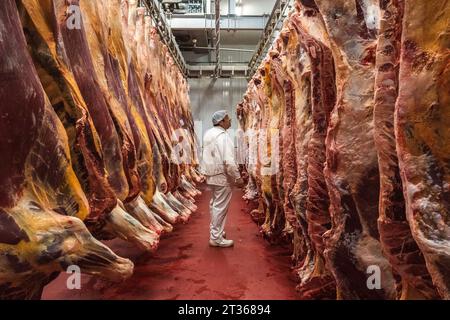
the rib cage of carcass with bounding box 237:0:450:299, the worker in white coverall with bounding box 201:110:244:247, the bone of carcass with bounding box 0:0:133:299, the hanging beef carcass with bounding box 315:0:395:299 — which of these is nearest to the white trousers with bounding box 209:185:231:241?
the worker in white coverall with bounding box 201:110:244:247

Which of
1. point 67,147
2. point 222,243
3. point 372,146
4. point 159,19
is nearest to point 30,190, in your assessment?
point 67,147

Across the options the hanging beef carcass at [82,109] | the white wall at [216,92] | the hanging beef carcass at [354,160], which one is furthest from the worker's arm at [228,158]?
the white wall at [216,92]

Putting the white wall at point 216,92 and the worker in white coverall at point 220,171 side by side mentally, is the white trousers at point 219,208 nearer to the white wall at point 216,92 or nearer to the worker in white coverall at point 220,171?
the worker in white coverall at point 220,171

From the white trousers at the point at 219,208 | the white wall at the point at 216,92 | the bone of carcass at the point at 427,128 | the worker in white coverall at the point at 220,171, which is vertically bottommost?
the white wall at the point at 216,92

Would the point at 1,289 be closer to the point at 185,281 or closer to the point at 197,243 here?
the point at 185,281

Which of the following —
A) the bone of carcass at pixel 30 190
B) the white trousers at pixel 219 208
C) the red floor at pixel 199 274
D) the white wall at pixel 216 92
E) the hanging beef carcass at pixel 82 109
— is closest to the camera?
the bone of carcass at pixel 30 190

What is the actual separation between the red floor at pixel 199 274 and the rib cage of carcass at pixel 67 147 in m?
0.59

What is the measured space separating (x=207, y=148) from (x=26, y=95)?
4.33 metres

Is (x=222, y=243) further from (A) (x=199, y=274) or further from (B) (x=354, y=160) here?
(B) (x=354, y=160)

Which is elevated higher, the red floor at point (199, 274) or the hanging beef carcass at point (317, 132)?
the hanging beef carcass at point (317, 132)

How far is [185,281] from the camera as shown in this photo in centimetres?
394

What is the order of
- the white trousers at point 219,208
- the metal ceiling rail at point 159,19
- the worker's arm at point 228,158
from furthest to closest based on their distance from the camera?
the metal ceiling rail at point 159,19 → the worker's arm at point 228,158 → the white trousers at point 219,208

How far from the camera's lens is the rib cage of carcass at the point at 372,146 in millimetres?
1473

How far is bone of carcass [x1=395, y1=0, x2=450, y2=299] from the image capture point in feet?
Answer: 4.64
